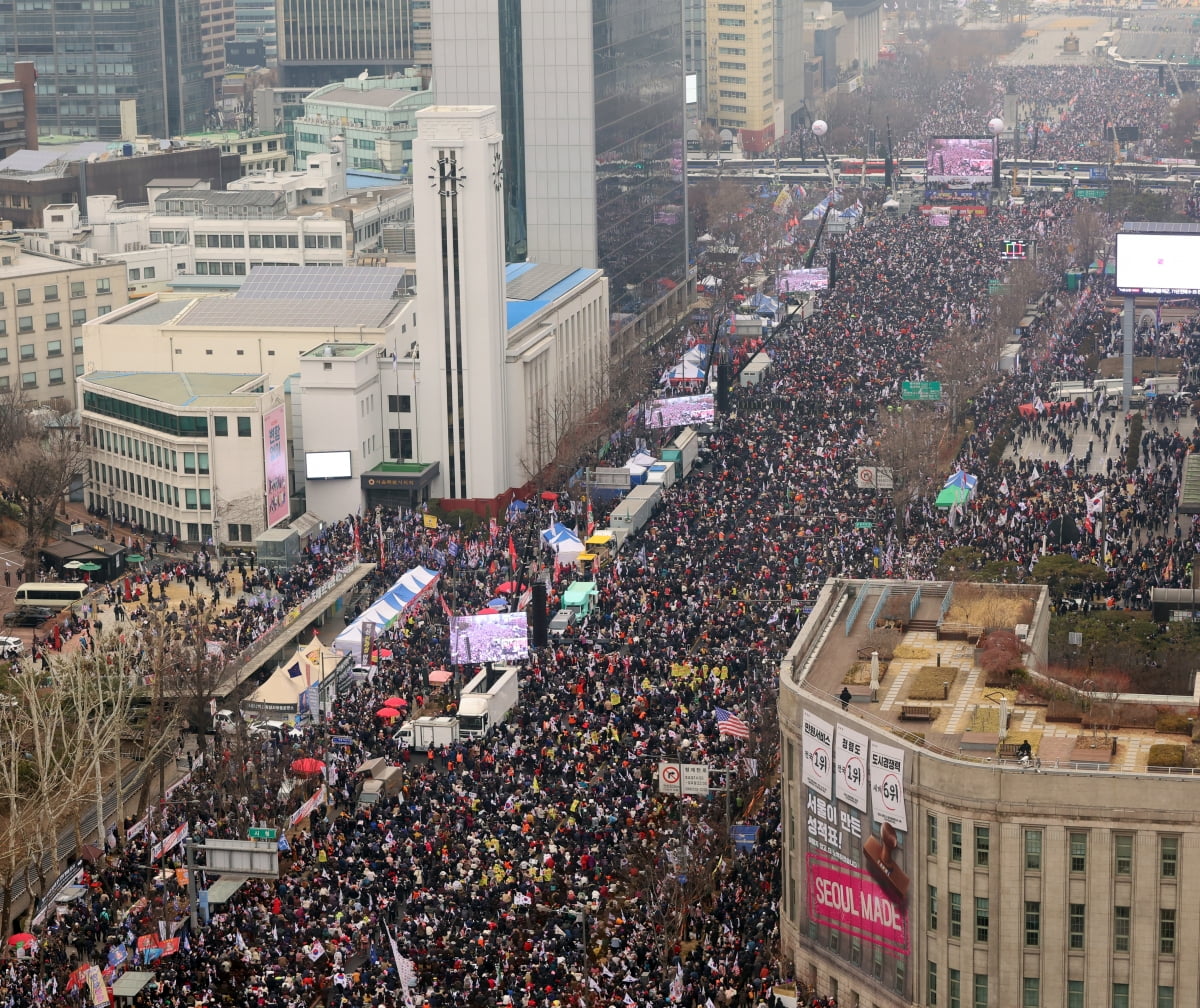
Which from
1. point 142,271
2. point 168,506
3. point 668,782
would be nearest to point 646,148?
point 142,271

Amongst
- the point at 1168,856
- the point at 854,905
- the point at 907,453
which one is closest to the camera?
the point at 1168,856

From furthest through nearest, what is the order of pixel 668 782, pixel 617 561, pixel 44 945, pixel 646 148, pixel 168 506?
pixel 646 148, pixel 168 506, pixel 617 561, pixel 668 782, pixel 44 945

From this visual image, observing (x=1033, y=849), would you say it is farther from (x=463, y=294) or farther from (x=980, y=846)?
(x=463, y=294)

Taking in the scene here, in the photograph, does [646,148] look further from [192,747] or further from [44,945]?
[44,945]

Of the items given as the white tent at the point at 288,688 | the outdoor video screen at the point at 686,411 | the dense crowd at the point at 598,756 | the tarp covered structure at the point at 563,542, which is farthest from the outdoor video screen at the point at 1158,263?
the white tent at the point at 288,688

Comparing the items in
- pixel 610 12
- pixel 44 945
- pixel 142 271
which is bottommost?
pixel 44 945

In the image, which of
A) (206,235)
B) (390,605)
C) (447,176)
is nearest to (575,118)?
(206,235)
